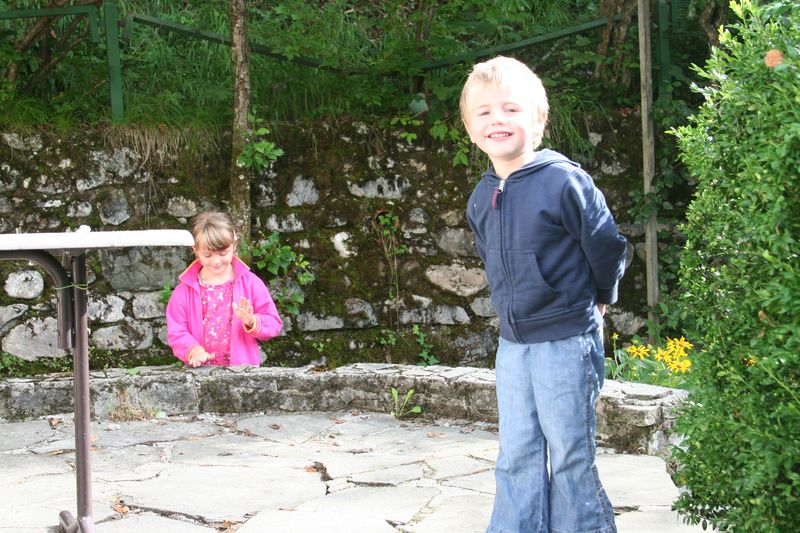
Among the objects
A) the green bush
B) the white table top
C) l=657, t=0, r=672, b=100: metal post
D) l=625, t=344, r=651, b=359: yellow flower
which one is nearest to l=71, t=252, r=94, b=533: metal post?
the white table top

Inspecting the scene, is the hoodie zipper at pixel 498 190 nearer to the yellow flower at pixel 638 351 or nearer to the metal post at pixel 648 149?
the yellow flower at pixel 638 351

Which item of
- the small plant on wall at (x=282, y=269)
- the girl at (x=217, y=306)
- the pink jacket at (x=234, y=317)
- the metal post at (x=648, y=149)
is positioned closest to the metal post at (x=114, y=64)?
the small plant on wall at (x=282, y=269)

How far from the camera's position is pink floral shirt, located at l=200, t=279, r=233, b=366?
4500 mm

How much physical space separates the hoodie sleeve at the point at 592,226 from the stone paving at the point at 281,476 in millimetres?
683

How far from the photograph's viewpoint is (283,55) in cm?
580

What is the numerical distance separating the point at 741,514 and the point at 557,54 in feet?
14.5

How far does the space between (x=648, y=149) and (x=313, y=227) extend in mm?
1990

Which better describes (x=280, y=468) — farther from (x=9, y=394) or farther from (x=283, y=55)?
(x=283, y=55)

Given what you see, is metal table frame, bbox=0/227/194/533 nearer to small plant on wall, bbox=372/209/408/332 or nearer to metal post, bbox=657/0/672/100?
small plant on wall, bbox=372/209/408/332

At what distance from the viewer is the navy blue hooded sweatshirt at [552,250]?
2.38 m

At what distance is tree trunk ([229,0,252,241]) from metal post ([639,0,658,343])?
89.4 inches

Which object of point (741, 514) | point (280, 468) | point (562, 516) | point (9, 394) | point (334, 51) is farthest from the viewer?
point (334, 51)

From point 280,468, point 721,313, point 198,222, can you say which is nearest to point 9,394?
point 198,222

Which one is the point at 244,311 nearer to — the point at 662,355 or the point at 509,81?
the point at 662,355
